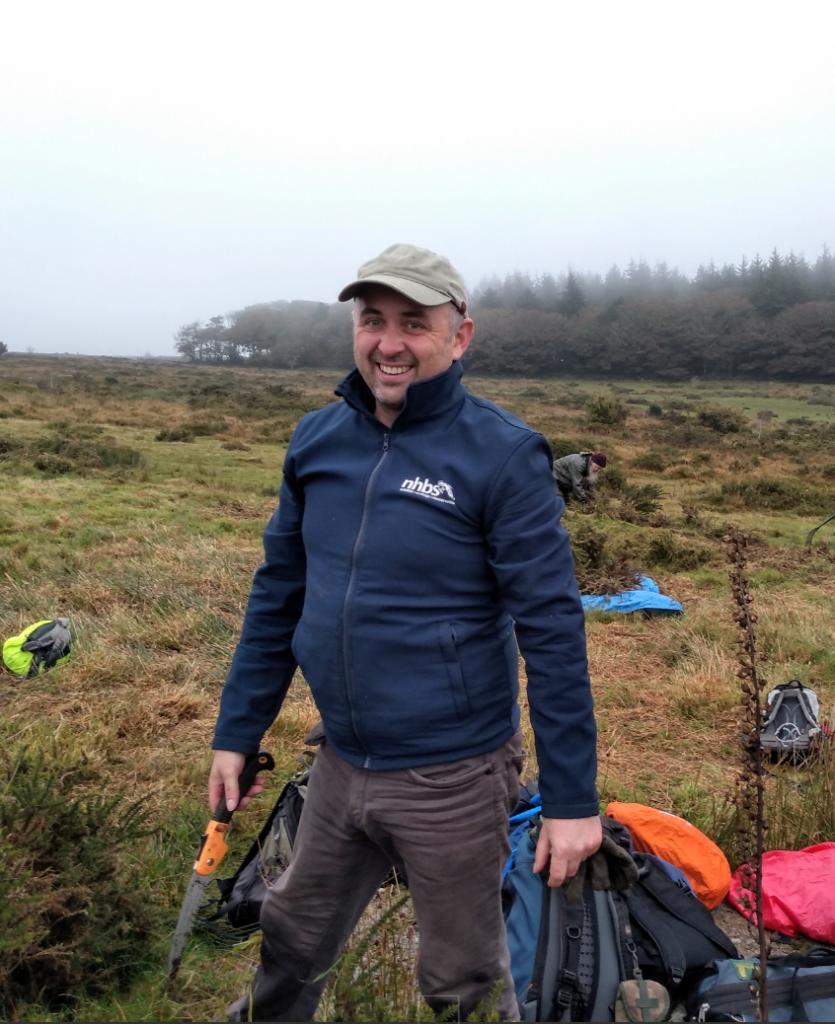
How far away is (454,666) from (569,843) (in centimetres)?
43

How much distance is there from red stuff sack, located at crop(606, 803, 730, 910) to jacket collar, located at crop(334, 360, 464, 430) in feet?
6.82

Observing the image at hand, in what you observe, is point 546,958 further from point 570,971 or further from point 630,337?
point 630,337

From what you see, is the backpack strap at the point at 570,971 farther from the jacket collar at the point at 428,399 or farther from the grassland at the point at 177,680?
the jacket collar at the point at 428,399

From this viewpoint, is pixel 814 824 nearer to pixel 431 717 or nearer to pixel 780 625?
pixel 431 717

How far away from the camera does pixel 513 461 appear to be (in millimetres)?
1609

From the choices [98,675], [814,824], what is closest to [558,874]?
[814,824]

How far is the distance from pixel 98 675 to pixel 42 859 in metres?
2.57

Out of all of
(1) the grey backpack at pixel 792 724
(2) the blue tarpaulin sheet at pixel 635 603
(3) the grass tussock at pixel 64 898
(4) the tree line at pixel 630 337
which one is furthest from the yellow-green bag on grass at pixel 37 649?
(4) the tree line at pixel 630 337

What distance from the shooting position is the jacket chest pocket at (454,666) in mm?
1614

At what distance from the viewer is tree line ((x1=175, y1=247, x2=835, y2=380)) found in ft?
268

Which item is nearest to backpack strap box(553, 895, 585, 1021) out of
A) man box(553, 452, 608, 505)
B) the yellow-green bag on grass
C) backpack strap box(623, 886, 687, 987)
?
backpack strap box(623, 886, 687, 987)

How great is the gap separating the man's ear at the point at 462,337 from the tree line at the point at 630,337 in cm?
7034

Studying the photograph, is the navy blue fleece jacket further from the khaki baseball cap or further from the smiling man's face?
the khaki baseball cap

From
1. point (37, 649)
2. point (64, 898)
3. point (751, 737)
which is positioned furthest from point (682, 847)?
point (37, 649)
